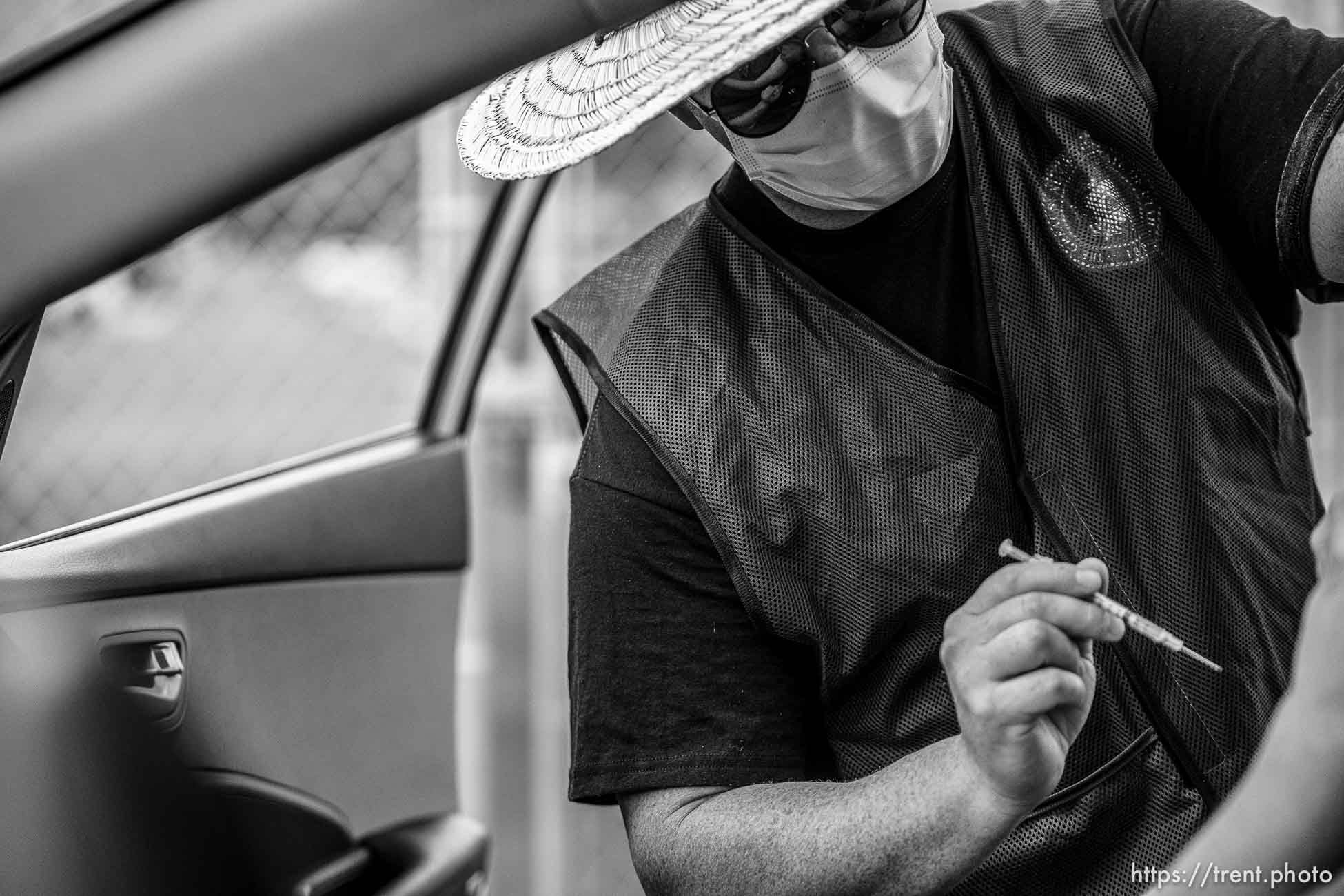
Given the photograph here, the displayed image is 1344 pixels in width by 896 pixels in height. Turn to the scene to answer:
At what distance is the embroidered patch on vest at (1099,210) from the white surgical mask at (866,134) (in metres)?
0.11

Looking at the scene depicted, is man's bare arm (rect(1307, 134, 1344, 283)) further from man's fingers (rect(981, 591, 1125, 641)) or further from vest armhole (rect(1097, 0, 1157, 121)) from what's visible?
man's fingers (rect(981, 591, 1125, 641))

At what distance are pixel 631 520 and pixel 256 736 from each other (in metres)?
0.66

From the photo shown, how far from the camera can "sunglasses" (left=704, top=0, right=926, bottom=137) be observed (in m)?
1.07

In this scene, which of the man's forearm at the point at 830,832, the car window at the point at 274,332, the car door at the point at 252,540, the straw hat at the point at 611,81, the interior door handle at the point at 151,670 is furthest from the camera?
the car window at the point at 274,332

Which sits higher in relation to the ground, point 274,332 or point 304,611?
point 274,332

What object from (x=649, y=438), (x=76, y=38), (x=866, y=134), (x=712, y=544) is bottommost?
(x=712, y=544)

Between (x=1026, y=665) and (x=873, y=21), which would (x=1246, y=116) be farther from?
(x=1026, y=665)

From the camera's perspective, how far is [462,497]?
206 centimetres

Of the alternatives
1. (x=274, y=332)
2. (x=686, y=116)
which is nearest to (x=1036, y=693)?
(x=686, y=116)

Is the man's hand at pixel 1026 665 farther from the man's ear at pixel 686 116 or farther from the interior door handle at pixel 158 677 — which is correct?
the interior door handle at pixel 158 677

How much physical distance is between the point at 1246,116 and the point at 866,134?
1.12 feet

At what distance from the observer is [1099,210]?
1.23m

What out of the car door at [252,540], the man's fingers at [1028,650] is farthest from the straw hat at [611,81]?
the man's fingers at [1028,650]

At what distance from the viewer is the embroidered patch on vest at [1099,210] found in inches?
48.0
